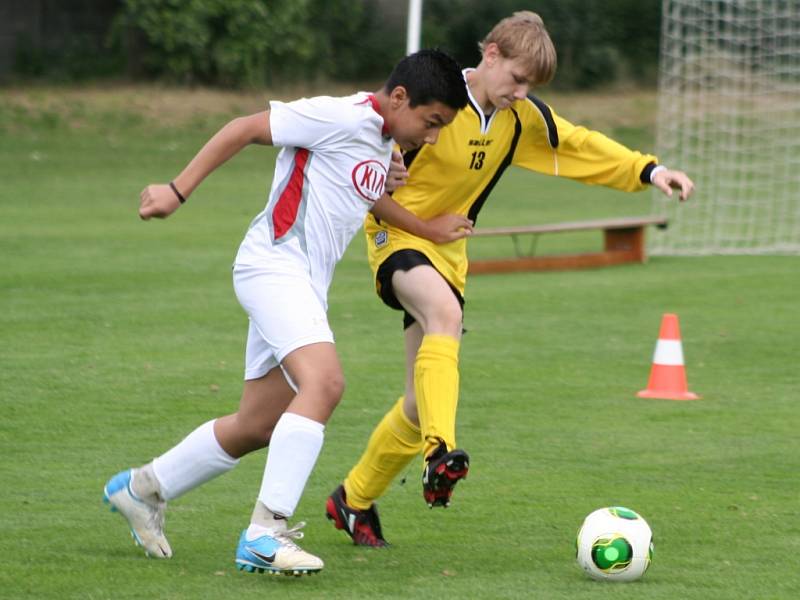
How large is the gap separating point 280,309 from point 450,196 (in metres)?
1.22

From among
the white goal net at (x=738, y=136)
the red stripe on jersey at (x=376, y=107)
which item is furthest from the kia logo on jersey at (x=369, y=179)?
the white goal net at (x=738, y=136)

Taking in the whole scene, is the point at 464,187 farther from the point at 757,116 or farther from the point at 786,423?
the point at 757,116

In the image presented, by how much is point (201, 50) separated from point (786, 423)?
23.7 m

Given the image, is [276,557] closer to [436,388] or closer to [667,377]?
[436,388]

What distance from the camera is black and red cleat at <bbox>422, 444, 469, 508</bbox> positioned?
5031mm

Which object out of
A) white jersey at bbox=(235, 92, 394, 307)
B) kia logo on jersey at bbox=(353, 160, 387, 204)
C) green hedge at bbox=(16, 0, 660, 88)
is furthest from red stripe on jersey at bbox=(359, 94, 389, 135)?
green hedge at bbox=(16, 0, 660, 88)

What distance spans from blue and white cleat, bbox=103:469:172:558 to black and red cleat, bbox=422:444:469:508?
99 centimetres

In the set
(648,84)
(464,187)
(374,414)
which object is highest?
(464,187)

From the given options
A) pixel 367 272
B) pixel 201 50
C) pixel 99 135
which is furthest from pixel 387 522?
pixel 201 50

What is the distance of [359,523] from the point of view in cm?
576

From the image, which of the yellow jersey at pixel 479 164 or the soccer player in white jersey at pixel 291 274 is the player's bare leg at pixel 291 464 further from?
the yellow jersey at pixel 479 164

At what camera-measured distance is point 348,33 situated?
3362cm

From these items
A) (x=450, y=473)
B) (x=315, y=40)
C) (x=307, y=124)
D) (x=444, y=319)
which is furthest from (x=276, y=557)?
(x=315, y=40)

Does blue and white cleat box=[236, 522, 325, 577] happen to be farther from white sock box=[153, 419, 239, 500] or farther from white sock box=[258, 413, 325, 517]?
white sock box=[153, 419, 239, 500]
